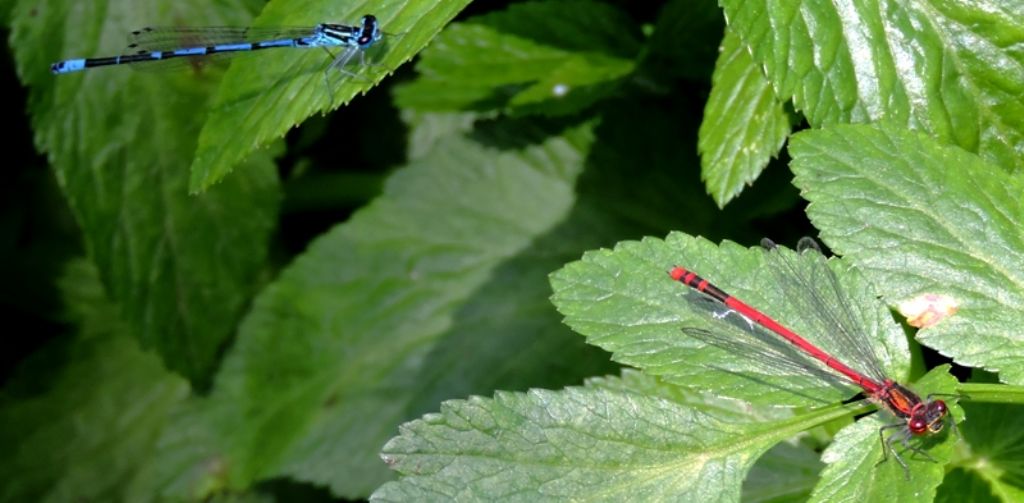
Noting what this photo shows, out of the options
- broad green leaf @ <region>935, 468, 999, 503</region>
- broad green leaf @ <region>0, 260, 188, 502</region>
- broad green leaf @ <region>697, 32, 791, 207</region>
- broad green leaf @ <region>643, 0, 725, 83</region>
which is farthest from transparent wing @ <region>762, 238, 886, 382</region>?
broad green leaf @ <region>0, 260, 188, 502</region>

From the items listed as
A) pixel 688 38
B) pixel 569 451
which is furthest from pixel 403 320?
pixel 569 451

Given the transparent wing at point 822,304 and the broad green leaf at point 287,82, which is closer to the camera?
the transparent wing at point 822,304

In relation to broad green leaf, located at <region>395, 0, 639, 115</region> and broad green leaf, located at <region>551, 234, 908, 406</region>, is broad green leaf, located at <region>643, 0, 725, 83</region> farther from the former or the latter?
broad green leaf, located at <region>551, 234, 908, 406</region>

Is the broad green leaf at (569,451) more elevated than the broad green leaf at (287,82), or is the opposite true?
the broad green leaf at (287,82)

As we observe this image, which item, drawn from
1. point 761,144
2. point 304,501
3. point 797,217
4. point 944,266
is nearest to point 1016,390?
point 944,266

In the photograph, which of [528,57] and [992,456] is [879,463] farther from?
[528,57]

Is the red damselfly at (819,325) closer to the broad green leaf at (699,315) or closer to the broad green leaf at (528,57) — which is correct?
the broad green leaf at (699,315)

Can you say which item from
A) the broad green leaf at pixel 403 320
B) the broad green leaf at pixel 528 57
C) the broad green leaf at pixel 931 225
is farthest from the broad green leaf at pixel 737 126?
the broad green leaf at pixel 403 320

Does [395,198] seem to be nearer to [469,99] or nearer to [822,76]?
[469,99]
